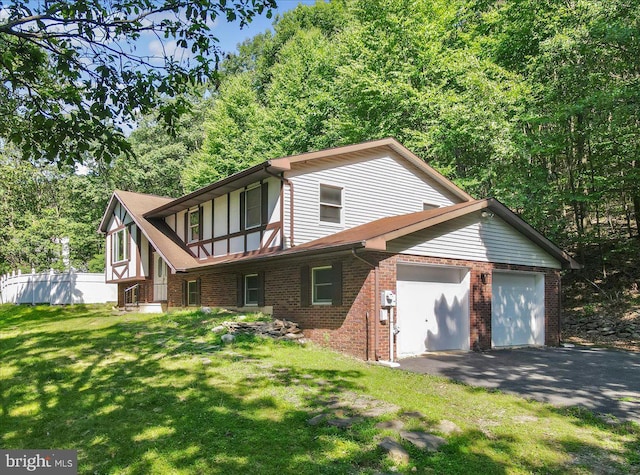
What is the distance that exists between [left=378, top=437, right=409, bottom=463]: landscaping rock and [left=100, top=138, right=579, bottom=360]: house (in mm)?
5623

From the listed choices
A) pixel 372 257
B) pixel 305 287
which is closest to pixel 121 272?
pixel 305 287

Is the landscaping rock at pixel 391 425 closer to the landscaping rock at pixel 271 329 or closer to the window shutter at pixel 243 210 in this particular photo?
the landscaping rock at pixel 271 329

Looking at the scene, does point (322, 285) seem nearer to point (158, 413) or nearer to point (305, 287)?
point (305, 287)

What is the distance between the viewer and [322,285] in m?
13.0

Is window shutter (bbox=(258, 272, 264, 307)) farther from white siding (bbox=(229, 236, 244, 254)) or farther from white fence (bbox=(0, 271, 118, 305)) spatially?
white fence (bbox=(0, 271, 118, 305))

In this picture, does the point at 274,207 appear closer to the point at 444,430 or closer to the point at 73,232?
the point at 444,430

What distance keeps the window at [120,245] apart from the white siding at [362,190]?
42.9 ft

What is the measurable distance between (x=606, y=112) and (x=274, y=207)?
42.8 ft

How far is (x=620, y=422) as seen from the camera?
21.7 feet

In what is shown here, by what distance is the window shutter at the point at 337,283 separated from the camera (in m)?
12.2

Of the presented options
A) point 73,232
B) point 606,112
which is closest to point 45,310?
point 73,232

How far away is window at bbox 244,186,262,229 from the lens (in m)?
15.7

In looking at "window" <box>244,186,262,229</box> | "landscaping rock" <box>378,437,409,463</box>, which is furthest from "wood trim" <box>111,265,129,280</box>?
"landscaping rock" <box>378,437,409,463</box>

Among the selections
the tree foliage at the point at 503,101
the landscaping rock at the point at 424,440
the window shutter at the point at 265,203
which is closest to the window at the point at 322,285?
the window shutter at the point at 265,203
